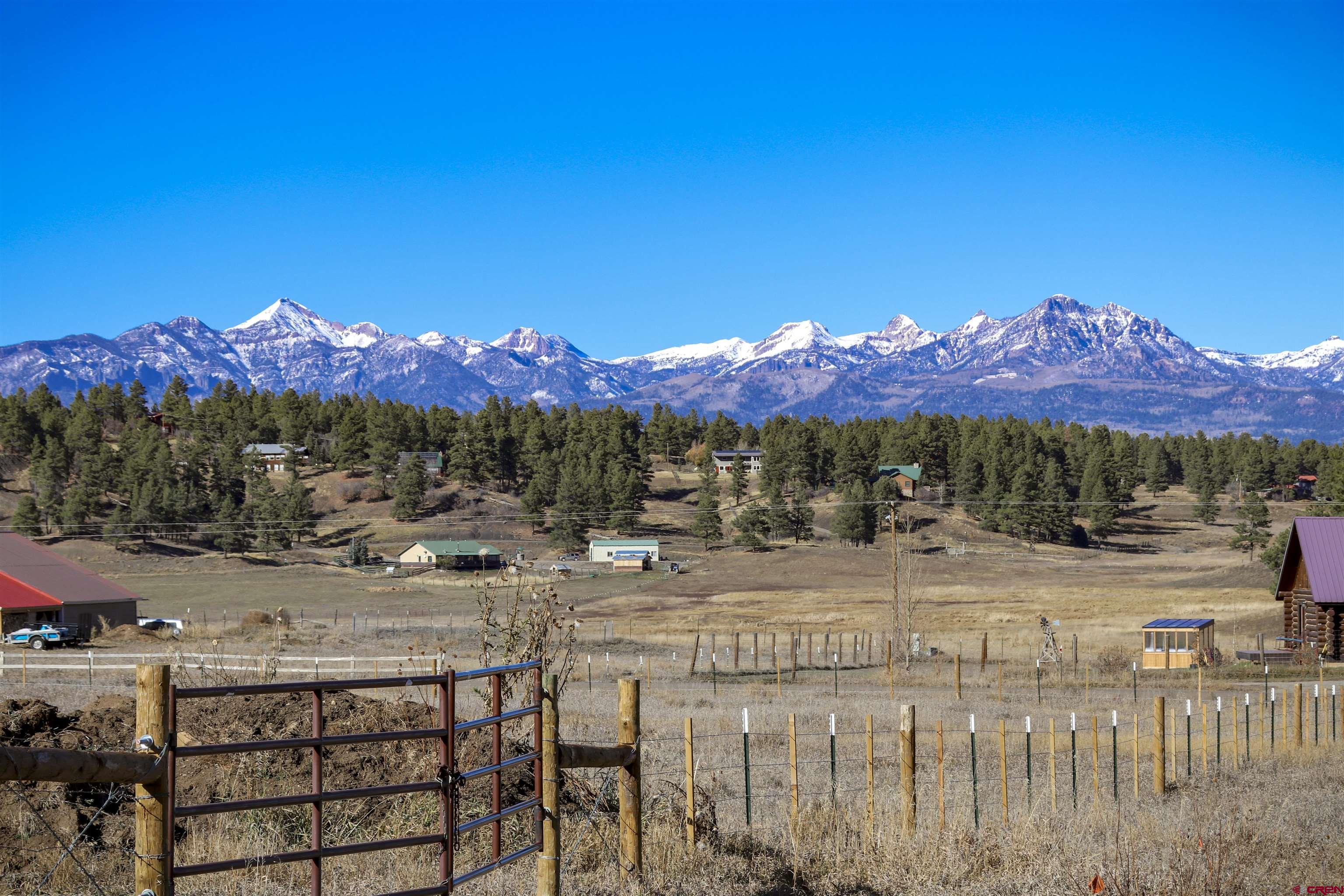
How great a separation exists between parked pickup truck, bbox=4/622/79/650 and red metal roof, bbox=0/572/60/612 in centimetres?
174

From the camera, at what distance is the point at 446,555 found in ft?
359

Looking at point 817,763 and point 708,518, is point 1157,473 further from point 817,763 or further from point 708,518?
point 817,763

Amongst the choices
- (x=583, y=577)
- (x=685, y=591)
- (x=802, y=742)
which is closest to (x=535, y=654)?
(x=802, y=742)

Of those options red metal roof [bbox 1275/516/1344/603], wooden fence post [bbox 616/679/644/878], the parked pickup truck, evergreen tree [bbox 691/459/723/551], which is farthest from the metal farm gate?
evergreen tree [bbox 691/459/723/551]

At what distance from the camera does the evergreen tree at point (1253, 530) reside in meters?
104

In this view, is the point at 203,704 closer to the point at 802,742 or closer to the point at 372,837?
the point at 372,837

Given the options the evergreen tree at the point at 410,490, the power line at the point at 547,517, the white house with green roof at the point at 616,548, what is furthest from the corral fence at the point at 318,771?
the evergreen tree at the point at 410,490

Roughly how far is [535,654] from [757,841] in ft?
14.1

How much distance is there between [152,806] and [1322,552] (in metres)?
49.4

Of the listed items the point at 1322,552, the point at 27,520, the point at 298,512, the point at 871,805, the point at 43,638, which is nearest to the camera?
the point at 871,805

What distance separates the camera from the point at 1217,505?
14112cm

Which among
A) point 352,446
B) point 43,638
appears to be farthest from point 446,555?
point 43,638

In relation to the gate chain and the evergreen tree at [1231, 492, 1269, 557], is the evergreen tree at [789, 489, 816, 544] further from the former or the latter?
the gate chain

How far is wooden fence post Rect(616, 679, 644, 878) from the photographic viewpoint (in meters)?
9.21
